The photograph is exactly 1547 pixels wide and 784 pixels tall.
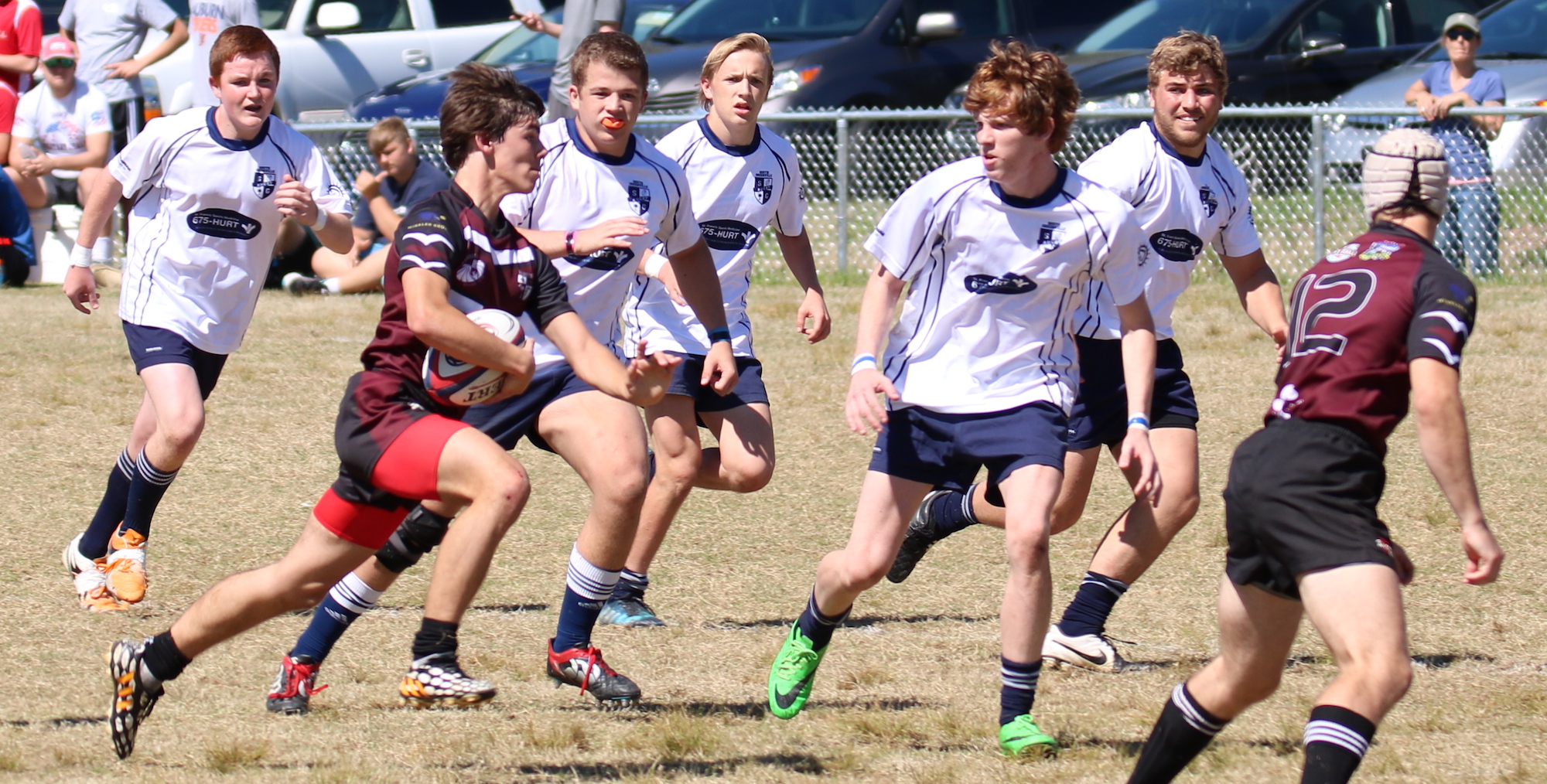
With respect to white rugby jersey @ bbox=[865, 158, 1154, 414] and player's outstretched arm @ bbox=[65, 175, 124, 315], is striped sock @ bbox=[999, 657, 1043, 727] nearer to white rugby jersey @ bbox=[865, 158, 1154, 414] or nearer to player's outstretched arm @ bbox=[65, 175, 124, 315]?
white rugby jersey @ bbox=[865, 158, 1154, 414]

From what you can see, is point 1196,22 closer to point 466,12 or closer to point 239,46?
point 466,12

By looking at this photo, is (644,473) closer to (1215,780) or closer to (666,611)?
(666,611)

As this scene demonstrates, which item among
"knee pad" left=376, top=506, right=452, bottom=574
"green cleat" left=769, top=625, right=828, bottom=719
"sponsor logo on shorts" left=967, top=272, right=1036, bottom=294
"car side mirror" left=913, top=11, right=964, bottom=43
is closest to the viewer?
"sponsor logo on shorts" left=967, top=272, right=1036, bottom=294

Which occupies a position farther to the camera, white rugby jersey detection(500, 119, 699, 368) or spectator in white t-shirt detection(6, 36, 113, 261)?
spectator in white t-shirt detection(6, 36, 113, 261)

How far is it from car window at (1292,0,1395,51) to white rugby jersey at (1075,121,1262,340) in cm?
1001

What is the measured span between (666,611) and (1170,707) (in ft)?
8.75

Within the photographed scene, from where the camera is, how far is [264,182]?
640 centimetres

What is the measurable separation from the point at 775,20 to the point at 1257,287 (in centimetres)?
992

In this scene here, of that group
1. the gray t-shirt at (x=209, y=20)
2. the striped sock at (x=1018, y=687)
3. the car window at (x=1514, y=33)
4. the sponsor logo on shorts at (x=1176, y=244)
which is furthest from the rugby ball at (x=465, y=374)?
the car window at (x=1514, y=33)

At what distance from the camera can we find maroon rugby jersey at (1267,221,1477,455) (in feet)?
12.1

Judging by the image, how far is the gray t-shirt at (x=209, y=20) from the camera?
1378cm

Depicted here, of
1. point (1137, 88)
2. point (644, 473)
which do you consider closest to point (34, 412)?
point (644, 473)

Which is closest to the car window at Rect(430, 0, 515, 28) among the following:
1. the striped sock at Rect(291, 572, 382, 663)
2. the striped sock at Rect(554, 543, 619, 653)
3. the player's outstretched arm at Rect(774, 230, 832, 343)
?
the player's outstretched arm at Rect(774, 230, 832, 343)

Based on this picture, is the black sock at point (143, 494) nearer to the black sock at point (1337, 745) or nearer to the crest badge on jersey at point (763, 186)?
the crest badge on jersey at point (763, 186)
